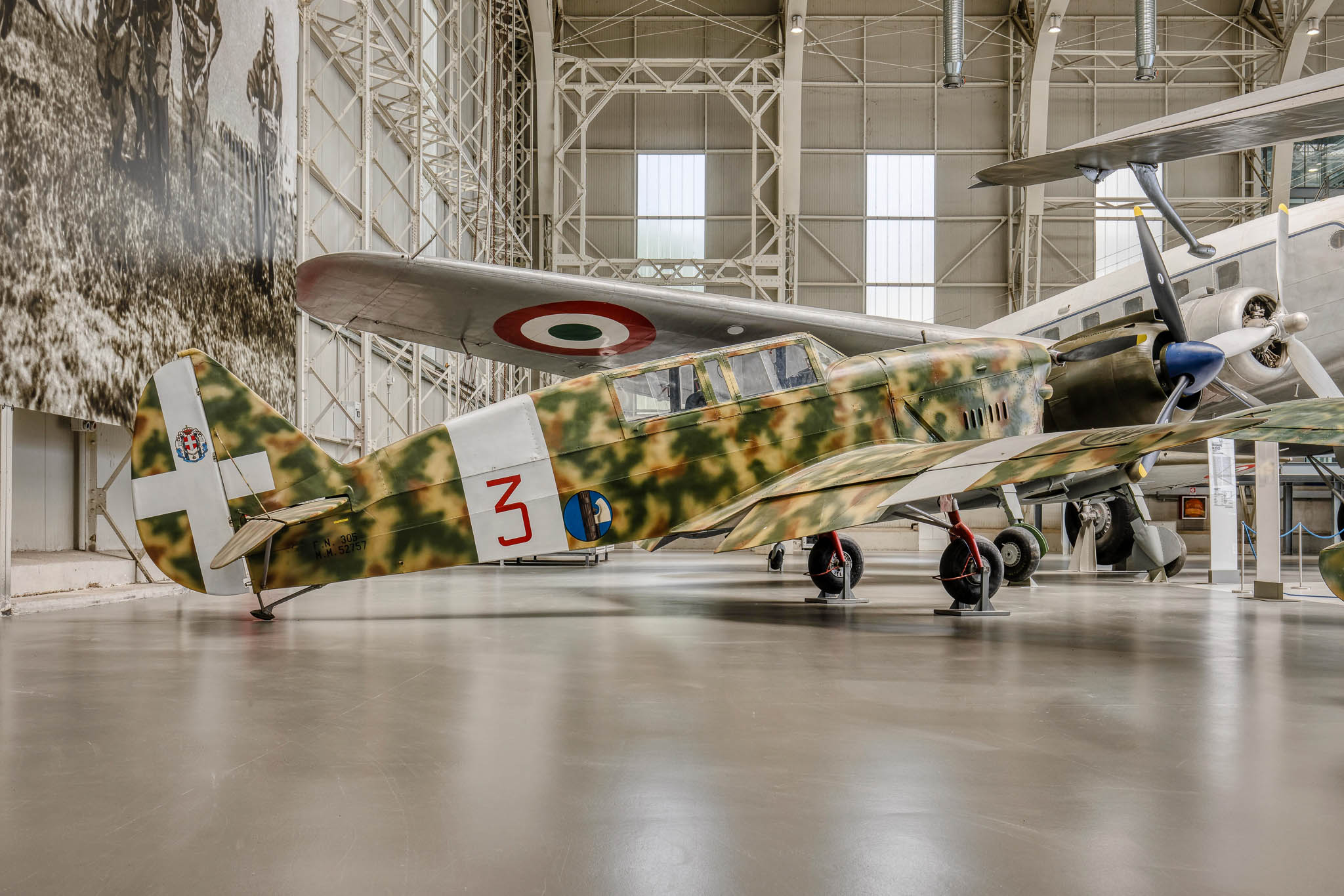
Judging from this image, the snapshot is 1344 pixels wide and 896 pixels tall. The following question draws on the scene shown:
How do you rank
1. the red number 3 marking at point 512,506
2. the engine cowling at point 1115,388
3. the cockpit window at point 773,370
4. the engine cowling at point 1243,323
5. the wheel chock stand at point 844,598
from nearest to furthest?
the red number 3 marking at point 512,506 < the cockpit window at point 773,370 < the engine cowling at point 1115,388 < the wheel chock stand at point 844,598 < the engine cowling at point 1243,323

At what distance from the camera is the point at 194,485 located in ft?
23.0

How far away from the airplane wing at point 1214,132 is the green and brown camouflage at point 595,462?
345 cm

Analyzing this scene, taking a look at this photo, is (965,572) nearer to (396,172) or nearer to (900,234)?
(396,172)

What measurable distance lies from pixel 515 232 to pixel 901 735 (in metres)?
26.0

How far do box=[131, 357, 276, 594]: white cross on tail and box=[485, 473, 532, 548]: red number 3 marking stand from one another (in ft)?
5.95

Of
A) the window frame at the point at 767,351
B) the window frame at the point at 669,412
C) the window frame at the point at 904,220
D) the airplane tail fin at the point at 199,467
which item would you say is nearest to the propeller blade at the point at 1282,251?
the window frame at the point at 767,351

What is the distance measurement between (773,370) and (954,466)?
6.44 feet

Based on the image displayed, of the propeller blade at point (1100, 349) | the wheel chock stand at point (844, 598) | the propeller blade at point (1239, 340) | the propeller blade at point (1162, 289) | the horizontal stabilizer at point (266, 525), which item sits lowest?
the wheel chock stand at point (844, 598)

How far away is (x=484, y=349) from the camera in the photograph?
1466cm

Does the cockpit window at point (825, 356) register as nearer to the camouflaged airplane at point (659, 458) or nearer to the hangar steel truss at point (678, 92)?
the camouflaged airplane at point (659, 458)

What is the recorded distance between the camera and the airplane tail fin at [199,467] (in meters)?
6.95

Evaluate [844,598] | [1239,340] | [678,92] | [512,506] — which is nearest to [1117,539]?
[1239,340]

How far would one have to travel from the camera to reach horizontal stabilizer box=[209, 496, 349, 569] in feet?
21.4

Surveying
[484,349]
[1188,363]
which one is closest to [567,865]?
[1188,363]
